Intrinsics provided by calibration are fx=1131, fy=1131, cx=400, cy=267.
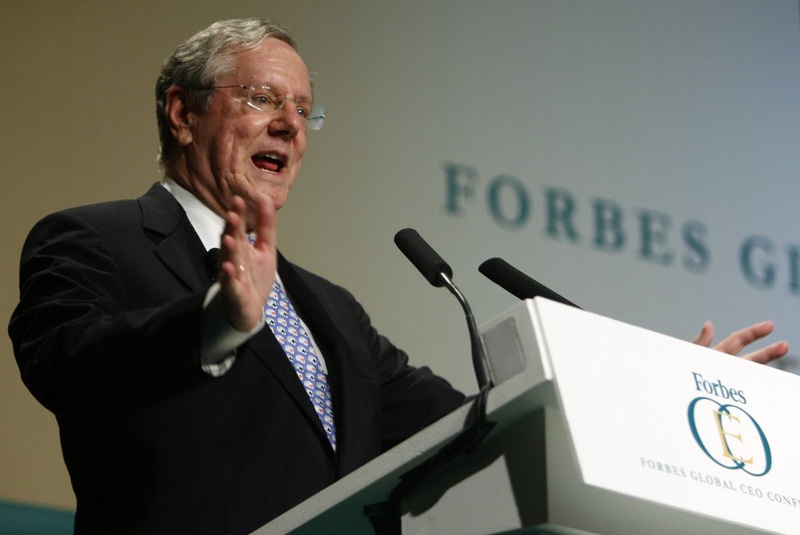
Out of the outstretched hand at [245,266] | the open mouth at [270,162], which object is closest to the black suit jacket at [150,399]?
the outstretched hand at [245,266]

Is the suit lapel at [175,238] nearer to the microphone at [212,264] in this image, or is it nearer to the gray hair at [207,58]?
the microphone at [212,264]

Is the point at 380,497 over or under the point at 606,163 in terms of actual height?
over

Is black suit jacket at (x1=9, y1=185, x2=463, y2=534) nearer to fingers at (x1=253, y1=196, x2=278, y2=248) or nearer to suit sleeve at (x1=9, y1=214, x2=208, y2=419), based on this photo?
suit sleeve at (x1=9, y1=214, x2=208, y2=419)

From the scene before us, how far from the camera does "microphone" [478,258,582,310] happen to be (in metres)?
1.74

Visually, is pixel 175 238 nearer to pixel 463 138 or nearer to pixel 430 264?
pixel 430 264

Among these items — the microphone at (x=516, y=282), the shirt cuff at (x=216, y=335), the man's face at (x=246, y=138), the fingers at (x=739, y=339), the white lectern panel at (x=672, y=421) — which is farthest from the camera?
the man's face at (x=246, y=138)

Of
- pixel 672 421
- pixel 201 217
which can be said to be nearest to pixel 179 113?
pixel 201 217

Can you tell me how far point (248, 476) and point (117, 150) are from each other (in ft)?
3.91

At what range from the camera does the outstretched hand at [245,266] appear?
1.26 m

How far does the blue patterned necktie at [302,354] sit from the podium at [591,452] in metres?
0.63

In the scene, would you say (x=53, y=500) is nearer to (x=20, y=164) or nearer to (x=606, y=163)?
(x=20, y=164)

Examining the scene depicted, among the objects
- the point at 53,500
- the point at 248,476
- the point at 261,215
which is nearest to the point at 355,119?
the point at 53,500

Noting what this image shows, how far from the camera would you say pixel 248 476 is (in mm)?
1696

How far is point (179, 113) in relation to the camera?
227cm
